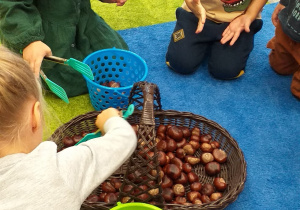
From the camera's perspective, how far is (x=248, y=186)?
1133mm

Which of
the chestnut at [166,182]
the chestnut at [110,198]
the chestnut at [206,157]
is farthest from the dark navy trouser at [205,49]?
the chestnut at [110,198]

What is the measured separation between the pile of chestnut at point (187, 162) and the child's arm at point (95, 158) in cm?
33

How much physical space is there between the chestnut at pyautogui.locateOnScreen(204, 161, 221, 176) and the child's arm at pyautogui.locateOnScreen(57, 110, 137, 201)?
0.40 meters

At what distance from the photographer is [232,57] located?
1.48 meters

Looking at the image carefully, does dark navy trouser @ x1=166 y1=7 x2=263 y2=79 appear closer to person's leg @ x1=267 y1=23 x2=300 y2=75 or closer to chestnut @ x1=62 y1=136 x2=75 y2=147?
person's leg @ x1=267 y1=23 x2=300 y2=75

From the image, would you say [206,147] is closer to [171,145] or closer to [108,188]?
[171,145]

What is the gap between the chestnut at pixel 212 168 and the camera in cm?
109

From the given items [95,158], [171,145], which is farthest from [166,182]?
[95,158]

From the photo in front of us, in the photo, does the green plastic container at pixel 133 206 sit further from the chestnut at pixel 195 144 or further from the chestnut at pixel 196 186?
the chestnut at pixel 195 144

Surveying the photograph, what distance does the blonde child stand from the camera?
60 cm

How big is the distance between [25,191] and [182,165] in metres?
0.61

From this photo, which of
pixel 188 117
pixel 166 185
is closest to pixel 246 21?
pixel 188 117

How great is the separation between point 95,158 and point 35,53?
505mm

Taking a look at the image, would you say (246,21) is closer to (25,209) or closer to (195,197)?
Result: (195,197)
